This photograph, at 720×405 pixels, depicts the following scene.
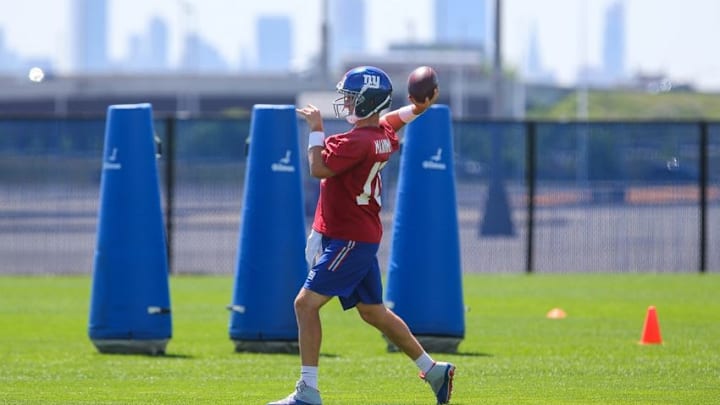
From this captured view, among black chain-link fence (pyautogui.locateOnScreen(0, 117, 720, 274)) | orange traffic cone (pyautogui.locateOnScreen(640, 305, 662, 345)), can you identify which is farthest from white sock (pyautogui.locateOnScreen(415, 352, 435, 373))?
black chain-link fence (pyautogui.locateOnScreen(0, 117, 720, 274))

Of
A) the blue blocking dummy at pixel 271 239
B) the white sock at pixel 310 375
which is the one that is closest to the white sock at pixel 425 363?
the white sock at pixel 310 375

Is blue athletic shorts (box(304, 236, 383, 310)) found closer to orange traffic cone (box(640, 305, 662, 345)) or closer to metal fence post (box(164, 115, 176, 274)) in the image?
orange traffic cone (box(640, 305, 662, 345))

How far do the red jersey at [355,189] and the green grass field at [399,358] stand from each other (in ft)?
3.55

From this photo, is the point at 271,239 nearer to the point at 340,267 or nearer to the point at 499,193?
the point at 340,267

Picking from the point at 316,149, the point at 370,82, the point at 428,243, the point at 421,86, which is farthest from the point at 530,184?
the point at 316,149

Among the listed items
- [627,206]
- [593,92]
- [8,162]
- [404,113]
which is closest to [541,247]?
[627,206]

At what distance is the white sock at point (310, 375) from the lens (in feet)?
30.2

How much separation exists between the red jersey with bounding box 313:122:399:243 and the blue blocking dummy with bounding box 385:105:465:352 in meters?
3.03

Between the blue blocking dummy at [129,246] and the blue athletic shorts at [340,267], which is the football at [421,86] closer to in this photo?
the blue athletic shorts at [340,267]

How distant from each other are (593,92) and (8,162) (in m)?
53.4

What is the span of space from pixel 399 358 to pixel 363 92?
3.49 m

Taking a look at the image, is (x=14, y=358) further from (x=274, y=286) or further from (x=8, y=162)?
(x=8, y=162)

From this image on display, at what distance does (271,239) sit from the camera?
12508mm

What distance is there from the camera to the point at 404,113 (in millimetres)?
10391
